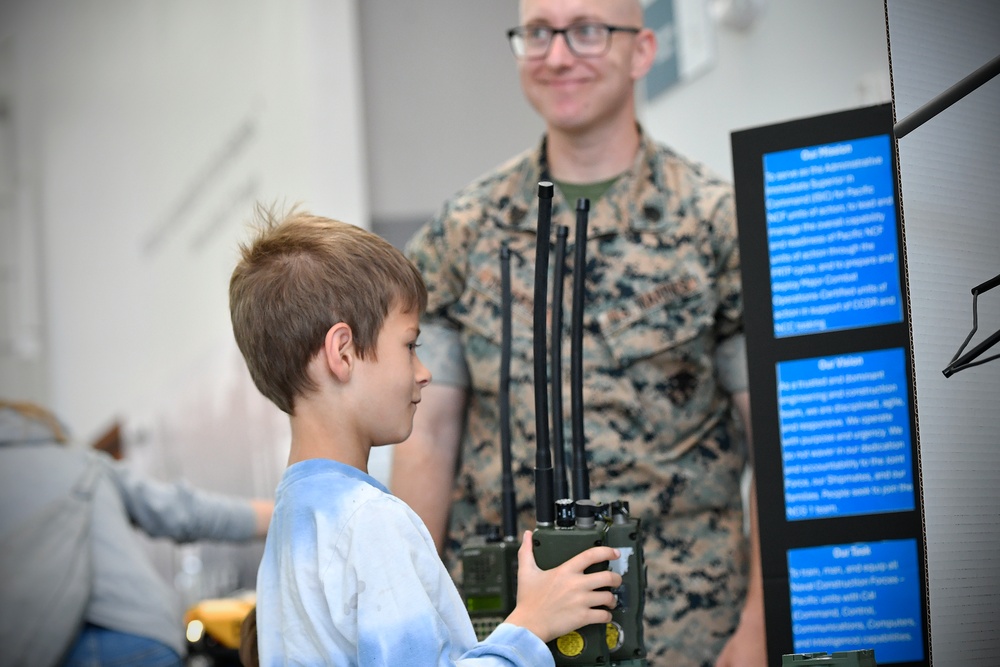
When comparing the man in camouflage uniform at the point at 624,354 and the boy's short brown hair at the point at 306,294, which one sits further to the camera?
the man in camouflage uniform at the point at 624,354

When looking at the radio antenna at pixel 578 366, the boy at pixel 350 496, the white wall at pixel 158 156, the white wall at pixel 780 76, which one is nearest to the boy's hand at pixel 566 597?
the boy at pixel 350 496

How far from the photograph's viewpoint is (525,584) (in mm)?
1044

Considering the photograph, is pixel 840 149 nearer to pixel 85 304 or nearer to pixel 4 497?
pixel 4 497

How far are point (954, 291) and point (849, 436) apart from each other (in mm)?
403

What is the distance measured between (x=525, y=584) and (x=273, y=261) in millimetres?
418

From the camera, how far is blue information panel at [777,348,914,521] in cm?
126

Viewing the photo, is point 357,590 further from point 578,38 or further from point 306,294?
point 578,38

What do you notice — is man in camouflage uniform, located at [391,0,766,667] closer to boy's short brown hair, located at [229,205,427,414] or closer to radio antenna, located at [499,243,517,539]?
radio antenna, located at [499,243,517,539]

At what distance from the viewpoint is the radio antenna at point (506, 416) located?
1.29 m

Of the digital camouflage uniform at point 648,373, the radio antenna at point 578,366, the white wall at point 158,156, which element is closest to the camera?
the radio antenna at point 578,366

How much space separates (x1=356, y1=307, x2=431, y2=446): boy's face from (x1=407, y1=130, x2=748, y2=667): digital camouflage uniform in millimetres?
549

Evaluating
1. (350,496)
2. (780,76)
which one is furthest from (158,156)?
(350,496)

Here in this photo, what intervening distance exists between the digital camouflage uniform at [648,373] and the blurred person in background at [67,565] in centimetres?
89

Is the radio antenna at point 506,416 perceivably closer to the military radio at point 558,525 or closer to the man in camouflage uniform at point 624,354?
the military radio at point 558,525
